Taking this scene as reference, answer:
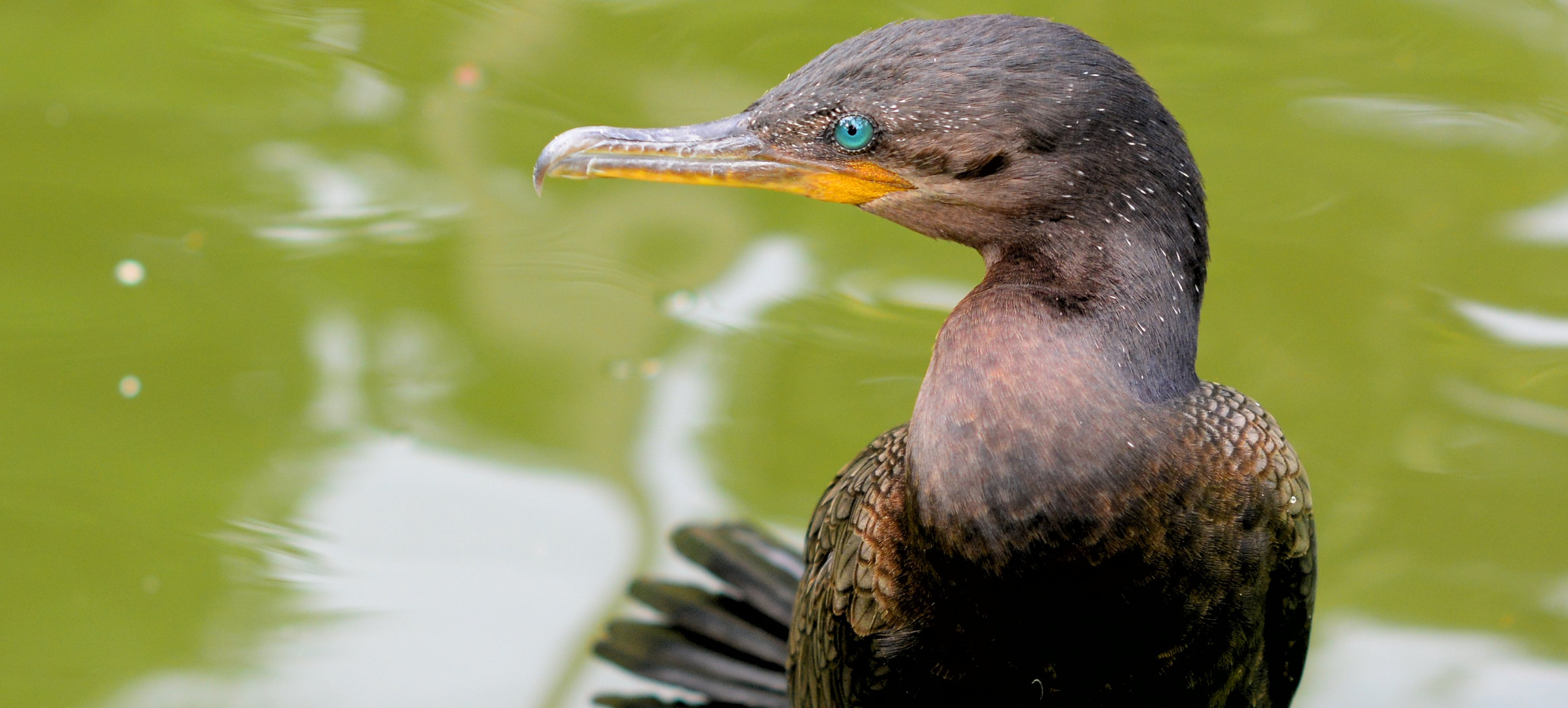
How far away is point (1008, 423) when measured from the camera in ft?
7.32

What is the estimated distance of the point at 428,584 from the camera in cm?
377

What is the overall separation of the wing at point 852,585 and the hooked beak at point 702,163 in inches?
19.3

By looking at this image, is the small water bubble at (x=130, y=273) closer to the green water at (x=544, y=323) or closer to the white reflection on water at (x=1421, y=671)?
the green water at (x=544, y=323)

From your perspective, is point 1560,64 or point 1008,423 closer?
point 1008,423

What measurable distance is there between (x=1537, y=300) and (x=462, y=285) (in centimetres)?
303

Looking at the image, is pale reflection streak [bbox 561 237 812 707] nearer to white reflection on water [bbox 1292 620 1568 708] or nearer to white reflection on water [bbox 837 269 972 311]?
white reflection on water [bbox 837 269 972 311]

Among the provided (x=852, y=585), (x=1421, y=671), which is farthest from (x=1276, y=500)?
(x=1421, y=671)

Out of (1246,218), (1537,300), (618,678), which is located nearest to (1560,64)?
(1537,300)

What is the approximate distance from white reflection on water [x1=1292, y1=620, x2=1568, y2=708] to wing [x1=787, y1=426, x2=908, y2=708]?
141 cm

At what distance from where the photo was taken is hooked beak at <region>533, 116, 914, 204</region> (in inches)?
97.5

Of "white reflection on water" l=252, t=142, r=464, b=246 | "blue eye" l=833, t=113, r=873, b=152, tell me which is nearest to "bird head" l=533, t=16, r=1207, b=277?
"blue eye" l=833, t=113, r=873, b=152

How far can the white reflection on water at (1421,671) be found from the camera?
3531 millimetres

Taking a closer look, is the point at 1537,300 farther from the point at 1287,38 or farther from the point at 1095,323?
the point at 1095,323

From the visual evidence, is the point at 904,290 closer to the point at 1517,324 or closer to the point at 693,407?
the point at 693,407
